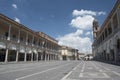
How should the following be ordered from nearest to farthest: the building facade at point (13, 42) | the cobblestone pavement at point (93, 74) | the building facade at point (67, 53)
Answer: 1. the cobblestone pavement at point (93, 74)
2. the building facade at point (13, 42)
3. the building facade at point (67, 53)

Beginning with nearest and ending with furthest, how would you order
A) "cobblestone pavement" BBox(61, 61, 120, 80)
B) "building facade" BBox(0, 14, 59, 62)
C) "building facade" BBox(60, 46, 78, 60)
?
"cobblestone pavement" BBox(61, 61, 120, 80) → "building facade" BBox(0, 14, 59, 62) → "building facade" BBox(60, 46, 78, 60)

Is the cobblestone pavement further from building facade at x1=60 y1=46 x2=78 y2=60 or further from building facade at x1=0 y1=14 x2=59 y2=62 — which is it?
building facade at x1=60 y1=46 x2=78 y2=60

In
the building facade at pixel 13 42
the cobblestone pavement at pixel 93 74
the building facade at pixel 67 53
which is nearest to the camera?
the cobblestone pavement at pixel 93 74

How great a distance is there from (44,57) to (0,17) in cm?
3425

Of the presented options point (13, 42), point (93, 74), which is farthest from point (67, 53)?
point (93, 74)

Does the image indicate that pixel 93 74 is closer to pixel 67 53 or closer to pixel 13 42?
pixel 13 42

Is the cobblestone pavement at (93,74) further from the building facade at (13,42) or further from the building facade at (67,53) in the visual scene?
the building facade at (67,53)

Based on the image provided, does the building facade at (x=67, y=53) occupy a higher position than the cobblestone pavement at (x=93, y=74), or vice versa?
the building facade at (x=67, y=53)

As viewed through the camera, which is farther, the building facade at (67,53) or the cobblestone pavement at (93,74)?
the building facade at (67,53)

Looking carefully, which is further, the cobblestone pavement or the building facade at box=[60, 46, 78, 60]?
the building facade at box=[60, 46, 78, 60]

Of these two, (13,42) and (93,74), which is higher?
(13,42)

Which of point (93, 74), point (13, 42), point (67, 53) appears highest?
point (13, 42)

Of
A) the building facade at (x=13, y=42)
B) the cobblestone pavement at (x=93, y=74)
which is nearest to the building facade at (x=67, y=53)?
the building facade at (x=13, y=42)

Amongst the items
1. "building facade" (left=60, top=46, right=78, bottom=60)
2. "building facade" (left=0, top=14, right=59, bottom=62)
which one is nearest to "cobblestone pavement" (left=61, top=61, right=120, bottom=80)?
"building facade" (left=0, top=14, right=59, bottom=62)
